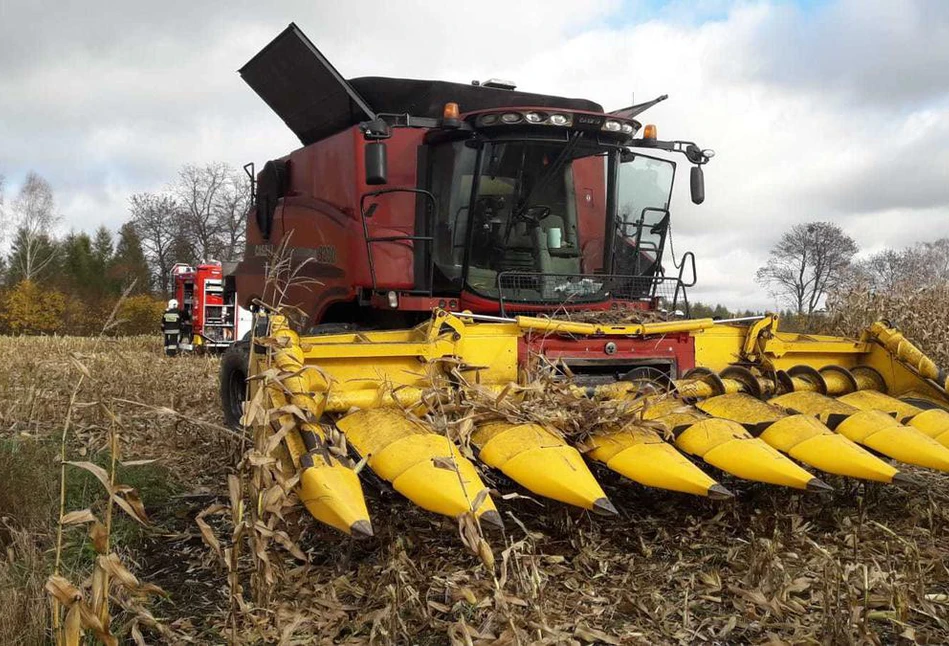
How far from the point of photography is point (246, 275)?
827 centimetres

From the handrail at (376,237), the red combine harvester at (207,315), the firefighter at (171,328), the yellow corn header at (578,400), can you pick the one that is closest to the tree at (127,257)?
the red combine harvester at (207,315)

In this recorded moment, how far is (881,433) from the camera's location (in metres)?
3.68

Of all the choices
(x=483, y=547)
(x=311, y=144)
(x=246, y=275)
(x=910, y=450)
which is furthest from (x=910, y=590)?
(x=246, y=275)

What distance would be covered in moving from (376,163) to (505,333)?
1405 millimetres

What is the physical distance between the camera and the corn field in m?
2.64

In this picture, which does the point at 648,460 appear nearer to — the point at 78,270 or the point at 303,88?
the point at 303,88

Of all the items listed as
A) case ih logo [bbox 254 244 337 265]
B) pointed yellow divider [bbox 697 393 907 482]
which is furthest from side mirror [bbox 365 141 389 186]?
pointed yellow divider [bbox 697 393 907 482]

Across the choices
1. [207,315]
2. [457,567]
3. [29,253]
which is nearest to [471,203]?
[457,567]

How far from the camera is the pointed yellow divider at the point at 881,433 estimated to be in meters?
3.50

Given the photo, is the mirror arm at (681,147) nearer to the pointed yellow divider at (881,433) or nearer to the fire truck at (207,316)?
the pointed yellow divider at (881,433)

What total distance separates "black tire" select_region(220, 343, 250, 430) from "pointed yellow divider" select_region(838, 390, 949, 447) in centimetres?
385

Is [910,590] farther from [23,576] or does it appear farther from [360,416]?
[23,576]

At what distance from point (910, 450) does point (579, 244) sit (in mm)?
2795

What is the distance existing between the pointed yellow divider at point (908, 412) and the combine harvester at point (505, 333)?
0.05ft
